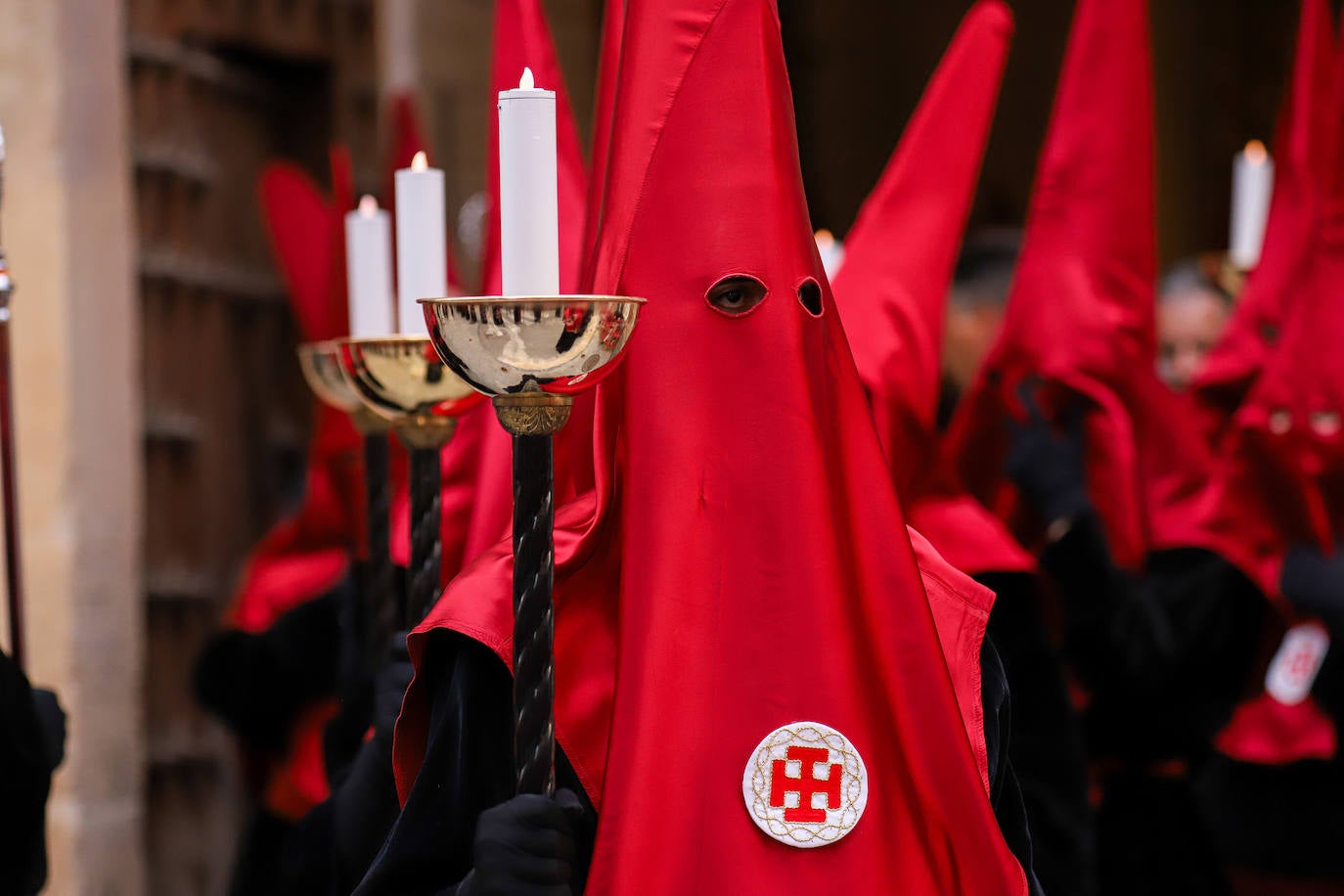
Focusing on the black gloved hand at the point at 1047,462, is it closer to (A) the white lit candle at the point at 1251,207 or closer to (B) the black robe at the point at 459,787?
(A) the white lit candle at the point at 1251,207

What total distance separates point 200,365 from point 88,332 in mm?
996

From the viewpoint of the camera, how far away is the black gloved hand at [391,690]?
1812 millimetres

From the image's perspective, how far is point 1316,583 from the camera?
10.2 ft

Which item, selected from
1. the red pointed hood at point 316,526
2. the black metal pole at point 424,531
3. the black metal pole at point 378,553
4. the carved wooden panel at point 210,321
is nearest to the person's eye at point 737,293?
the black metal pole at point 424,531

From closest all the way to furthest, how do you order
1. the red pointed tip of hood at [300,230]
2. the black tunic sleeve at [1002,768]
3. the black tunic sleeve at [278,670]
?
the black tunic sleeve at [1002,768], the black tunic sleeve at [278,670], the red pointed tip of hood at [300,230]

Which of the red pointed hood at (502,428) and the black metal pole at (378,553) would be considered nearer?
the red pointed hood at (502,428)

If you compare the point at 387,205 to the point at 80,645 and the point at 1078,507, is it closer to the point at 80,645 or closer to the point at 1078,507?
the point at 80,645

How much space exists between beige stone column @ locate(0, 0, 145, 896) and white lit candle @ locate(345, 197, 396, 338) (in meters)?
1.58

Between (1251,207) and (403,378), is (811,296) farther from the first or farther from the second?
(1251,207)

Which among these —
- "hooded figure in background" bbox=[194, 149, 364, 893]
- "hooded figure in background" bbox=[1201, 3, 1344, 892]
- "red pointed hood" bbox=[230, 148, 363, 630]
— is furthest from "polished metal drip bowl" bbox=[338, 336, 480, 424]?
"hooded figure in background" bbox=[1201, 3, 1344, 892]

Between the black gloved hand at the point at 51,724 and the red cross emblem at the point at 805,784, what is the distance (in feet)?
3.48

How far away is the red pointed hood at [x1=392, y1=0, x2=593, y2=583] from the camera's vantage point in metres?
1.69

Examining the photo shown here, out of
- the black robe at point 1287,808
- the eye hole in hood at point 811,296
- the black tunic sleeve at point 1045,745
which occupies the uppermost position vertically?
the eye hole in hood at point 811,296

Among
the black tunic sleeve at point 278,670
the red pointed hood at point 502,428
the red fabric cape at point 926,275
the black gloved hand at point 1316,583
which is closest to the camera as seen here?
the red pointed hood at point 502,428
